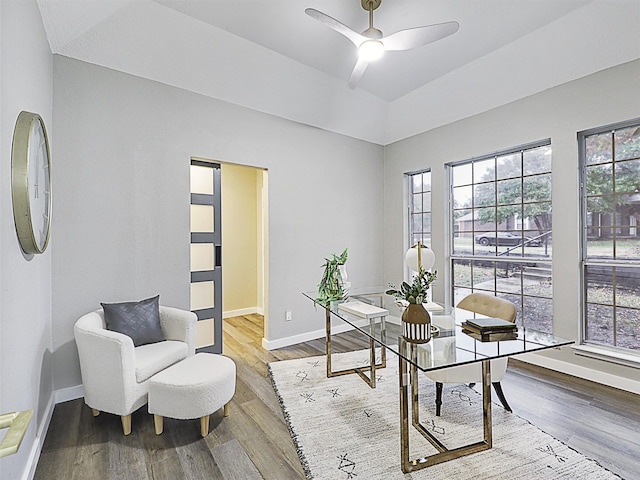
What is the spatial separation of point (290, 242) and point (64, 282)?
2.29 meters

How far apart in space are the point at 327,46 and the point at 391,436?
11.1 feet

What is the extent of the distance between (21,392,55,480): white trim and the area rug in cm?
146

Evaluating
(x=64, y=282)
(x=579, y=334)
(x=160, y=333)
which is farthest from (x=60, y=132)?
(x=579, y=334)

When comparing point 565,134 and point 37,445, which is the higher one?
point 565,134

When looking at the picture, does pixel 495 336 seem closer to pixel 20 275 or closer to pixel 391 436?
pixel 391 436

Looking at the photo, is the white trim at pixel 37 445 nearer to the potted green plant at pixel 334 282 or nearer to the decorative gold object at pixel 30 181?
the decorative gold object at pixel 30 181

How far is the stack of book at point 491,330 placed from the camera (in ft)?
6.72

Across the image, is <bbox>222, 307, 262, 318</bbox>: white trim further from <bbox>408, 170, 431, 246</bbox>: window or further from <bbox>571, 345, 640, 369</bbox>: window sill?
<bbox>571, 345, 640, 369</bbox>: window sill

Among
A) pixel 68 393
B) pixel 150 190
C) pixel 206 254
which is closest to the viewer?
pixel 68 393

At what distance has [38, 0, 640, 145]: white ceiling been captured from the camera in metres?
2.72

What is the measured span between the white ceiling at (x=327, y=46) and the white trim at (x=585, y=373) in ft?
8.71

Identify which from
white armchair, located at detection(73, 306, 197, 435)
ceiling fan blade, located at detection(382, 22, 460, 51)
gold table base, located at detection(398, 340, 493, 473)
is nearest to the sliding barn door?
white armchair, located at detection(73, 306, 197, 435)

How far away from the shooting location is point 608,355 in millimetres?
2979

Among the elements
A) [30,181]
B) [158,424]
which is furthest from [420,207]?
[30,181]
